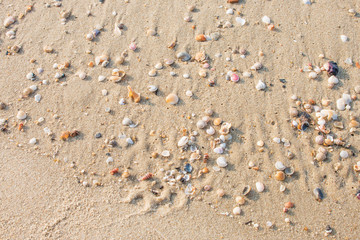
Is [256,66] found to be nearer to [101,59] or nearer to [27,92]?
[101,59]

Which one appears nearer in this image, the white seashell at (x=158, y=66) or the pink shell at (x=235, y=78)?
the pink shell at (x=235, y=78)

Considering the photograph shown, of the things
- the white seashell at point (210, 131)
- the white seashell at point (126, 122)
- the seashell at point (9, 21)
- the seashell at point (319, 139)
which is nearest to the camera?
the seashell at point (319, 139)

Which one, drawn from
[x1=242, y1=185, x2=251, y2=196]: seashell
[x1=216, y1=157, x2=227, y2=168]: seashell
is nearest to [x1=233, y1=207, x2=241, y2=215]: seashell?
[x1=242, y1=185, x2=251, y2=196]: seashell

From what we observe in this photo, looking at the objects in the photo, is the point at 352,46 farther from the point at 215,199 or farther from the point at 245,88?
the point at 215,199

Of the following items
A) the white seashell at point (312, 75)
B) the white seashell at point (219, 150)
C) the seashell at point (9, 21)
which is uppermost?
the seashell at point (9, 21)

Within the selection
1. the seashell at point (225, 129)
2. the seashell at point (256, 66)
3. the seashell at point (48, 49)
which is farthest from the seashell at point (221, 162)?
the seashell at point (48, 49)

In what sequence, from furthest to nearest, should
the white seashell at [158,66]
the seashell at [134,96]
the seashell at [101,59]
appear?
the seashell at [101,59], the white seashell at [158,66], the seashell at [134,96]

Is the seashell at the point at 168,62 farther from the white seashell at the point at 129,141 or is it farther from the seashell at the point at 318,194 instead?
the seashell at the point at 318,194

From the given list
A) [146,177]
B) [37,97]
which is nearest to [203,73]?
[146,177]
